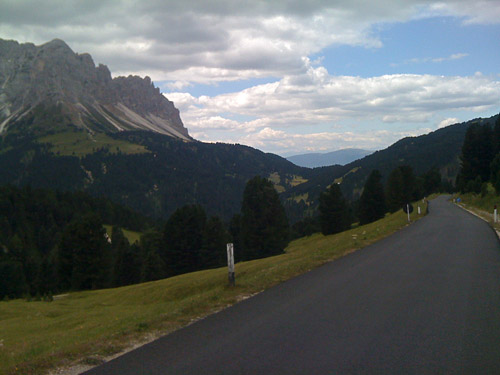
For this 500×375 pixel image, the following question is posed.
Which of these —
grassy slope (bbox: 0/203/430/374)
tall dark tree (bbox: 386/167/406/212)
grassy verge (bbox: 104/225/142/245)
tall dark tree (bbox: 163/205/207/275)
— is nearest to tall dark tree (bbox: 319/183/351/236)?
tall dark tree (bbox: 386/167/406/212)

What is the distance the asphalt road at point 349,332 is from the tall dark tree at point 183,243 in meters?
53.4

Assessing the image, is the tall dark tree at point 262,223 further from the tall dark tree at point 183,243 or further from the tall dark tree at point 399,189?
the tall dark tree at point 399,189

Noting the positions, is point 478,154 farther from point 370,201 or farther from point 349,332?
point 349,332

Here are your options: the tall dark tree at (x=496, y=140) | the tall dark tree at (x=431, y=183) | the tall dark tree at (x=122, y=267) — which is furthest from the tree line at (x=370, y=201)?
the tall dark tree at (x=431, y=183)

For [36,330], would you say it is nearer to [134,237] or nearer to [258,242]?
[258,242]

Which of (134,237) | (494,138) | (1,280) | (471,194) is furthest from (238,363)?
(134,237)

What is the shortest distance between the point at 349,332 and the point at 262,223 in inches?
2139

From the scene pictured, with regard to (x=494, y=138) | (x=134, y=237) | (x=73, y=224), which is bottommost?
(x=134, y=237)

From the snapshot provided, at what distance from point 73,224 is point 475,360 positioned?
6321 centimetres

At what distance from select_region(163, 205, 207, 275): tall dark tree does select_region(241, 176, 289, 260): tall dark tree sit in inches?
340

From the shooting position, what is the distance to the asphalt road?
6520 mm

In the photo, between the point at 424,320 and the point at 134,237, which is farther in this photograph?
the point at 134,237

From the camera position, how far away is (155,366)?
6.76 m

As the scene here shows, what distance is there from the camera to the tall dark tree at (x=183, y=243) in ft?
216
